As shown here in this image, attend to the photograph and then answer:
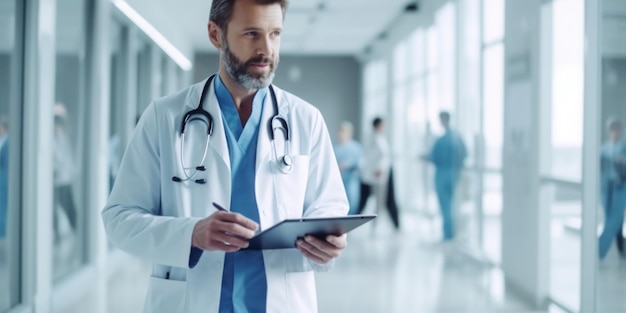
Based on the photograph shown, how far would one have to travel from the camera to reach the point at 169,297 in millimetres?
1369

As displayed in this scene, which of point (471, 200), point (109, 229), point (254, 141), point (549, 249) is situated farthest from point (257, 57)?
point (471, 200)

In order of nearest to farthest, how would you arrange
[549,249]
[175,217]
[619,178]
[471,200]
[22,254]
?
[175,217] < [619,178] < [22,254] < [549,249] < [471,200]

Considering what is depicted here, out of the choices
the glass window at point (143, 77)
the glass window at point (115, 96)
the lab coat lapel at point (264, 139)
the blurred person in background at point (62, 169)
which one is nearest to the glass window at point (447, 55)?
the glass window at point (115, 96)

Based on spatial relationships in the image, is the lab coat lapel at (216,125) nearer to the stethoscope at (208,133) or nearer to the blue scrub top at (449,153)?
the stethoscope at (208,133)

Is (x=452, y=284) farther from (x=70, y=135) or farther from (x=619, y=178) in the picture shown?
(x=70, y=135)

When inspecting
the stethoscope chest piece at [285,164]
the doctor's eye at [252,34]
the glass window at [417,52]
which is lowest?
the stethoscope chest piece at [285,164]

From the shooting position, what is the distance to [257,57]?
1424 mm

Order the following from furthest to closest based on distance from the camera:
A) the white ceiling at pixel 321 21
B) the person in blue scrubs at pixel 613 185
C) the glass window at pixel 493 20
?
the white ceiling at pixel 321 21 → the glass window at pixel 493 20 → the person in blue scrubs at pixel 613 185

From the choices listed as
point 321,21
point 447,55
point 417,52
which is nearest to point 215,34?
point 447,55

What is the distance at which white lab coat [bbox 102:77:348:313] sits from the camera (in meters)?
1.35

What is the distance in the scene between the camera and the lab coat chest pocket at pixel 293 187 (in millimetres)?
1460

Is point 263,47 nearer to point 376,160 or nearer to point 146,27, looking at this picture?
point 146,27

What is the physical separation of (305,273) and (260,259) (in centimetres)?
12

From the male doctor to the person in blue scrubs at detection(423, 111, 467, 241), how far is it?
6.03 m
